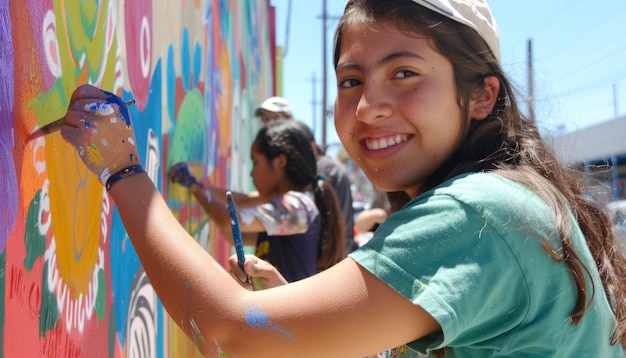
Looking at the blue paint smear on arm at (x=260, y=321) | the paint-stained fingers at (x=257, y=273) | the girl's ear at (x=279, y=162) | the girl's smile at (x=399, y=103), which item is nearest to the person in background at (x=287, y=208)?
the girl's ear at (x=279, y=162)

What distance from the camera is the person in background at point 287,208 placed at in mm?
2869

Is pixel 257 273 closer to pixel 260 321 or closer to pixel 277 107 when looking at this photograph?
pixel 260 321

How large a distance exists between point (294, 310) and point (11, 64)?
27.3 inches

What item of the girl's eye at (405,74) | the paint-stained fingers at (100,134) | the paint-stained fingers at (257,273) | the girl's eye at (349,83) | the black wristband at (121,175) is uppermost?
the girl's eye at (405,74)

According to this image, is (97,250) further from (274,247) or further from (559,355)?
(274,247)

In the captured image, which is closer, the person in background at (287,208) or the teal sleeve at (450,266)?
the teal sleeve at (450,266)

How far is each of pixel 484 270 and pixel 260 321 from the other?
0.39 metres

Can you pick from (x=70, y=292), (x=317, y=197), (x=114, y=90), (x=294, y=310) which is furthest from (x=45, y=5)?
(x=317, y=197)

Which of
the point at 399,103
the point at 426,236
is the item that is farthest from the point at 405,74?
the point at 426,236

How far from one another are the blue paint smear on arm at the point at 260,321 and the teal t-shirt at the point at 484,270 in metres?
0.18

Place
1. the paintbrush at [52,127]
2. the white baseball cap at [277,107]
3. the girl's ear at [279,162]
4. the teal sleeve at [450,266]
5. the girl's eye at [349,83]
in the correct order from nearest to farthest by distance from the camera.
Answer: the teal sleeve at [450,266] < the paintbrush at [52,127] < the girl's eye at [349,83] < the girl's ear at [279,162] < the white baseball cap at [277,107]

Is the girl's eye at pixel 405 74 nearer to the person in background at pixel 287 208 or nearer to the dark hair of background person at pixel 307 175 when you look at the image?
the person in background at pixel 287 208

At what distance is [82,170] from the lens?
1.56 meters

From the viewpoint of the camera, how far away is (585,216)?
4.42 feet
